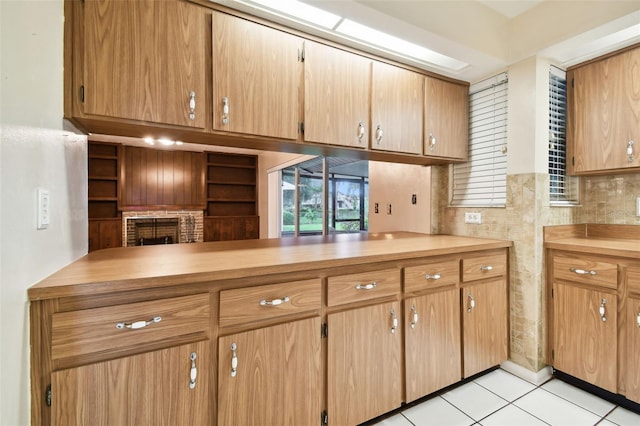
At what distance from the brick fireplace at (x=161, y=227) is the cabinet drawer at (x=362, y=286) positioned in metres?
5.56

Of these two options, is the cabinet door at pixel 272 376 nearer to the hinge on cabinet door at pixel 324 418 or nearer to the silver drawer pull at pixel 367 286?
the hinge on cabinet door at pixel 324 418

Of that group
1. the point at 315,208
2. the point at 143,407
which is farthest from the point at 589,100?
the point at 315,208

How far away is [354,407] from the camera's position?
4.93ft

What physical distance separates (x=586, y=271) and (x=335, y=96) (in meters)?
1.93

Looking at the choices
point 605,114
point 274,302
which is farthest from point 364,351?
point 605,114

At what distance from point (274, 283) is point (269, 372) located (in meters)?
0.38

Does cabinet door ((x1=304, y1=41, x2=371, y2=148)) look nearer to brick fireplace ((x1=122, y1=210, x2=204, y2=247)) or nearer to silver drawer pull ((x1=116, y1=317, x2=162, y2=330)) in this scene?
silver drawer pull ((x1=116, y1=317, x2=162, y2=330))

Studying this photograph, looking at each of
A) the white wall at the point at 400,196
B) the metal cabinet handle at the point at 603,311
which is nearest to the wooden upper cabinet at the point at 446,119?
the white wall at the point at 400,196

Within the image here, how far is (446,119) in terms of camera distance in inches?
90.7

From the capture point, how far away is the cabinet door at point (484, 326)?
1.94 m

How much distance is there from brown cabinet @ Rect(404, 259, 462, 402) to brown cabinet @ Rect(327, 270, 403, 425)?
0.08m

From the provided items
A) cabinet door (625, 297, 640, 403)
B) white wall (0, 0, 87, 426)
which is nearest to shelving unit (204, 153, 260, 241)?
white wall (0, 0, 87, 426)

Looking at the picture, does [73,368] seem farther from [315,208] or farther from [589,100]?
[315,208]

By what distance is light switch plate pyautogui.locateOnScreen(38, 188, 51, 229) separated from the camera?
97cm
